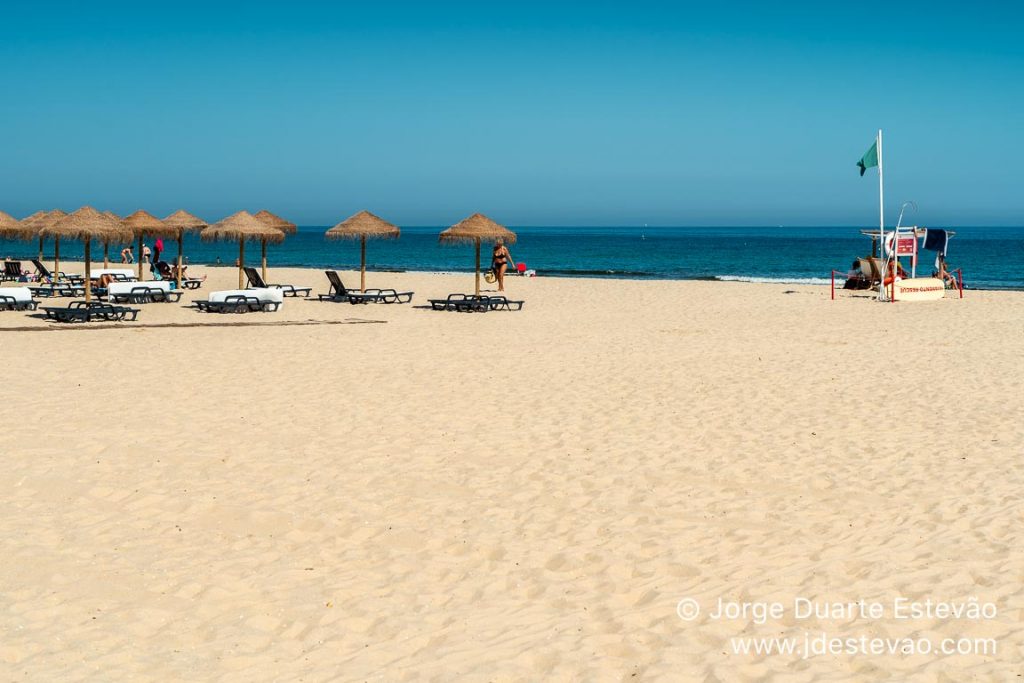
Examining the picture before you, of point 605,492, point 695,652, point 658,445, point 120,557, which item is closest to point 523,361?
point 658,445

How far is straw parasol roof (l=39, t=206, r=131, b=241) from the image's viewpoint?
17.0 meters

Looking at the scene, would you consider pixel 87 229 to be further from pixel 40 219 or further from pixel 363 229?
pixel 40 219

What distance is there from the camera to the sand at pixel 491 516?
4.16 m

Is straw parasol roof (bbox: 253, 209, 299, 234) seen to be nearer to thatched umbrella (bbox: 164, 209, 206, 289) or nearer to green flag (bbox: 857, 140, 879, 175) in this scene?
thatched umbrella (bbox: 164, 209, 206, 289)

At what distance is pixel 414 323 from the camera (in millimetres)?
18016

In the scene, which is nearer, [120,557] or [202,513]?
[120,557]

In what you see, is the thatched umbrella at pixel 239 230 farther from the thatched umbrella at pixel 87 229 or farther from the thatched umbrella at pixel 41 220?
the thatched umbrella at pixel 41 220

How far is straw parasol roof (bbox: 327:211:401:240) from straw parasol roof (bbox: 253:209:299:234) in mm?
1793

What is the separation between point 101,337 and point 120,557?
10.8 metres

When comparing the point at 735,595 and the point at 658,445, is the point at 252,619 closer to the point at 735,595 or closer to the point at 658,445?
the point at 735,595

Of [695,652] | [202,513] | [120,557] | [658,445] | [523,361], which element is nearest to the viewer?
[695,652]

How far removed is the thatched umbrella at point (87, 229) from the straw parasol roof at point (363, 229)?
17.7 ft

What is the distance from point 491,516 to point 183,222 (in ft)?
65.6

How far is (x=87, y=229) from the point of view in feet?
55.7
